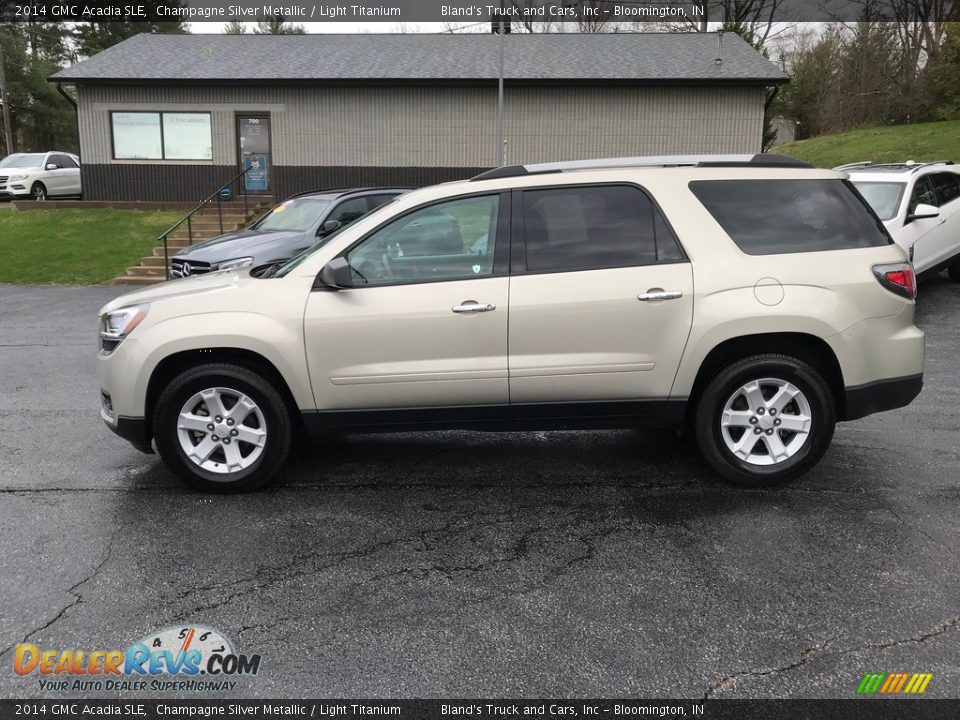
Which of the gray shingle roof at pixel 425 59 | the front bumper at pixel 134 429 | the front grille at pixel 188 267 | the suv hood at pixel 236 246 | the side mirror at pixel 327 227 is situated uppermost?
the gray shingle roof at pixel 425 59

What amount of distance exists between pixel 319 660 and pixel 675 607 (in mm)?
1477

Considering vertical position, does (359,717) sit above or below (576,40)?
below

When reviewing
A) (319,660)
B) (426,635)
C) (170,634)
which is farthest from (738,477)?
(170,634)

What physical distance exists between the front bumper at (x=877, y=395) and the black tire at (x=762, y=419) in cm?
11

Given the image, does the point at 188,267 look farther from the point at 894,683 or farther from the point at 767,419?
the point at 894,683

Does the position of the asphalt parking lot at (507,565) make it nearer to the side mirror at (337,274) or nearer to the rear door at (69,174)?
the side mirror at (337,274)

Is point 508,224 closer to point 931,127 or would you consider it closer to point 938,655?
point 938,655

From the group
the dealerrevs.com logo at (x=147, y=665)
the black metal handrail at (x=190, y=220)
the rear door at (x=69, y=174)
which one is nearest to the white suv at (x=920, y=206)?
the dealerrevs.com logo at (x=147, y=665)

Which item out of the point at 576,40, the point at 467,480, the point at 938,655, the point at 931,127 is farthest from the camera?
the point at 931,127

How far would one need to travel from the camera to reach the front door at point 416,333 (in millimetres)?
4520

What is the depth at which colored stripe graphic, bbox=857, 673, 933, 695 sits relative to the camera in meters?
2.82

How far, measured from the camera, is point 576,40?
82.5 feet

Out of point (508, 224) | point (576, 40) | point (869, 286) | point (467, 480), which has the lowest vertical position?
point (467, 480)

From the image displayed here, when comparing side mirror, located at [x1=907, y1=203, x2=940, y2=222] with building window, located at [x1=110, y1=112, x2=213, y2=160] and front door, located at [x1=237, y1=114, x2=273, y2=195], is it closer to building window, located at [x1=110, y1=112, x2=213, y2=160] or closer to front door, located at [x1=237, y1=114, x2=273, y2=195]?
front door, located at [x1=237, y1=114, x2=273, y2=195]
